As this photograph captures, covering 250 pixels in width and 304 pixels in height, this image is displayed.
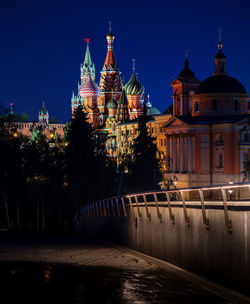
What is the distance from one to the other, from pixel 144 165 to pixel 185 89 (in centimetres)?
1490

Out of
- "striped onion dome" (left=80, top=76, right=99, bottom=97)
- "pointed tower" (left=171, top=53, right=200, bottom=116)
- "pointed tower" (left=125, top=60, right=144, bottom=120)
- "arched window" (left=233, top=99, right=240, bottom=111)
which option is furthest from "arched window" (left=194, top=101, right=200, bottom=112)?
"striped onion dome" (left=80, top=76, right=99, bottom=97)

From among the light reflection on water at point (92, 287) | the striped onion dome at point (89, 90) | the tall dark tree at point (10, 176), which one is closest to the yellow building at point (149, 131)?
the striped onion dome at point (89, 90)

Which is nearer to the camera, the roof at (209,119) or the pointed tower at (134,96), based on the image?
the roof at (209,119)

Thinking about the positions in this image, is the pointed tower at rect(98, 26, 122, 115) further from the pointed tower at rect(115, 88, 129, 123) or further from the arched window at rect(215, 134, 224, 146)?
the arched window at rect(215, 134, 224, 146)

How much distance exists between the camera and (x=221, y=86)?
89875mm

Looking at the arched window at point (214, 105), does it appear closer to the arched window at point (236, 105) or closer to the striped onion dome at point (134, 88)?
the arched window at point (236, 105)

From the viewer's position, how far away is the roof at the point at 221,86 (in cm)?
8969

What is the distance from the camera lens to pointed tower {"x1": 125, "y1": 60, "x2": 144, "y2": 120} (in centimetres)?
15375

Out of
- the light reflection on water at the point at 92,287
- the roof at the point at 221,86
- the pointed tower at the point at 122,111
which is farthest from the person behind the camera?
the pointed tower at the point at 122,111

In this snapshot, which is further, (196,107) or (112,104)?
(112,104)

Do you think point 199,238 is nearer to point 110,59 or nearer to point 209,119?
point 209,119

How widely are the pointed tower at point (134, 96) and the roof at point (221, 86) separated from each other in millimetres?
62905

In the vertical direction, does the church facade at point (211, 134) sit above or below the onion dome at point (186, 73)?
below

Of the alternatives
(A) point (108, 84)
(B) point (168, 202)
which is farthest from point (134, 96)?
(B) point (168, 202)
